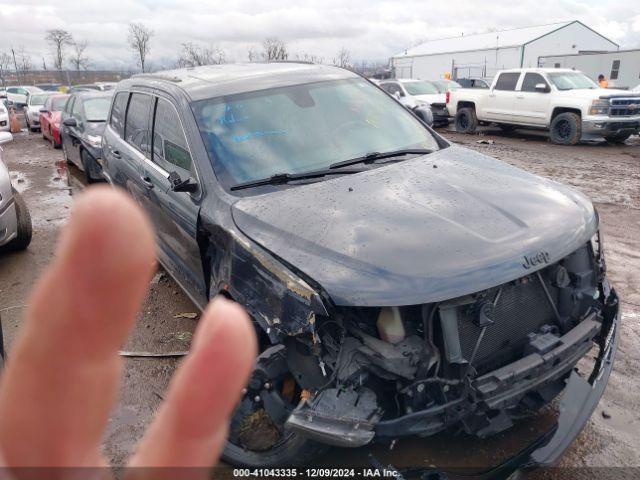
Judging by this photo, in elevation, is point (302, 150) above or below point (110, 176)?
above

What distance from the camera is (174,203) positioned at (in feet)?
10.9

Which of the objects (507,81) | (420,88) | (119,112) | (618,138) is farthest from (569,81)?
(119,112)

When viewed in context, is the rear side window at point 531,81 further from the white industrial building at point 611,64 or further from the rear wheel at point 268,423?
the white industrial building at point 611,64

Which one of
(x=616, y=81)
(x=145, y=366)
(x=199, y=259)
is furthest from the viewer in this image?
(x=616, y=81)

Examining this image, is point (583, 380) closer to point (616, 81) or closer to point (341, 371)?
point (341, 371)

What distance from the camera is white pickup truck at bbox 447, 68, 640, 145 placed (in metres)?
11.4

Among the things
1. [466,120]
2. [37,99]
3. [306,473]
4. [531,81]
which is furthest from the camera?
[37,99]

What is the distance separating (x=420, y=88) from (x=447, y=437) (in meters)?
15.6

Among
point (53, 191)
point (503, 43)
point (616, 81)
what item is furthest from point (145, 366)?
point (503, 43)

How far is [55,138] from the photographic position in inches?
538

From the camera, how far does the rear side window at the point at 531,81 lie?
41.5ft

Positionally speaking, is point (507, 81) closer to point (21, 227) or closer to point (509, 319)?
point (21, 227)

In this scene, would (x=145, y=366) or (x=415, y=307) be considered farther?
(x=145, y=366)

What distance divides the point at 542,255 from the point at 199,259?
1989mm
